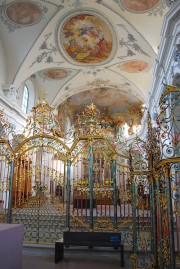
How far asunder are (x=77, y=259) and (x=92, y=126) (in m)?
4.03

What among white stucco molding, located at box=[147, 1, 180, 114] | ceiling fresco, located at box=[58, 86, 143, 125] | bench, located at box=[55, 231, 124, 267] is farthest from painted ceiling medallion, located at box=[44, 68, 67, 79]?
bench, located at box=[55, 231, 124, 267]

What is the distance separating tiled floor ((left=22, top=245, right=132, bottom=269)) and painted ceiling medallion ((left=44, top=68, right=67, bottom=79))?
11749 millimetres

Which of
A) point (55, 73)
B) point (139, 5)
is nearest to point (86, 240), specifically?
point (139, 5)

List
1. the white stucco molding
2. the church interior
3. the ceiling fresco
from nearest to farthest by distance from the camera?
the church interior < the white stucco molding < the ceiling fresco

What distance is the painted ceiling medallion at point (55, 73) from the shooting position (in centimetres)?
1621

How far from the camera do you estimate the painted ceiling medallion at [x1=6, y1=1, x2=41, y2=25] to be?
11312mm

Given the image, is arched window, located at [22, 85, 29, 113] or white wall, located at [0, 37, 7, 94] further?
arched window, located at [22, 85, 29, 113]

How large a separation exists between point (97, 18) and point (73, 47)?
241cm

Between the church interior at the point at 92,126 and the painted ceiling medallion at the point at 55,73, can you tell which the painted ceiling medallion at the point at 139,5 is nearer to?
the church interior at the point at 92,126

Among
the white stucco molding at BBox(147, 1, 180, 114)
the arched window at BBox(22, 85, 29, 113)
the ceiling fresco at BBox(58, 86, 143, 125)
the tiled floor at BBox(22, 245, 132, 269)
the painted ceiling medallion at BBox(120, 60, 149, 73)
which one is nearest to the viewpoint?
the tiled floor at BBox(22, 245, 132, 269)

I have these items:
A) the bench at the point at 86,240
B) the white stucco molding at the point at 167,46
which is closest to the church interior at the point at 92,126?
the white stucco molding at the point at 167,46

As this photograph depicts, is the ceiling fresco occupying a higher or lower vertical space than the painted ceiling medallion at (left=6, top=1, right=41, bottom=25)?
lower

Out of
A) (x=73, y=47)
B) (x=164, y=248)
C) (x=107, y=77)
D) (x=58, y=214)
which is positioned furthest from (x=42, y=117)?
(x=107, y=77)

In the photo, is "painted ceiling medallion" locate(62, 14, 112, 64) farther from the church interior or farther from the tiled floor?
the tiled floor
